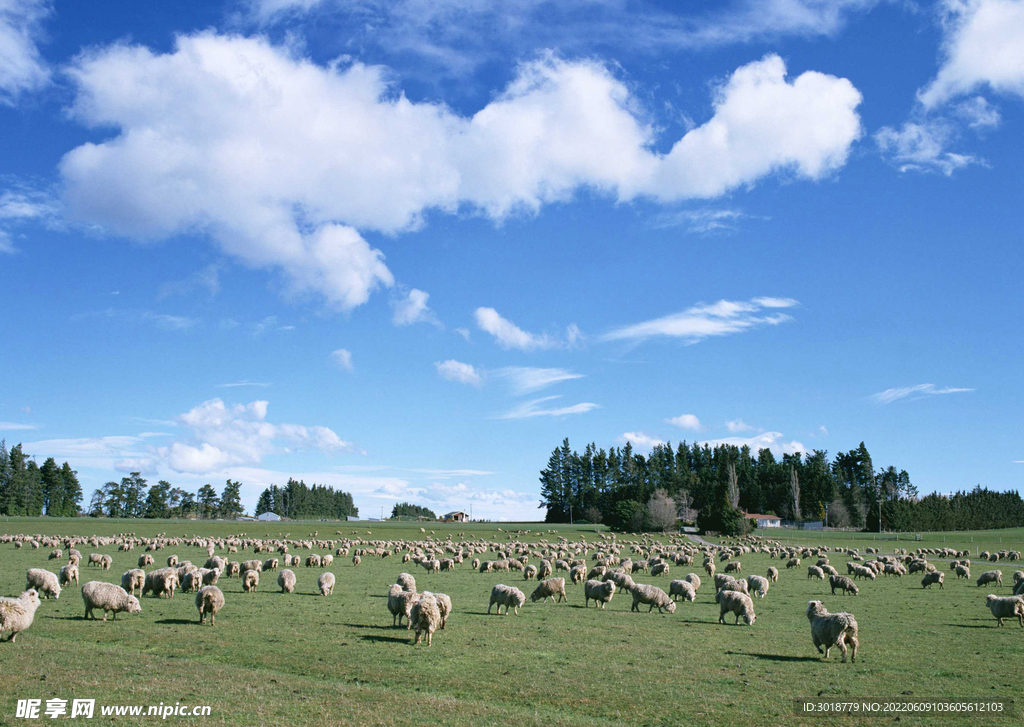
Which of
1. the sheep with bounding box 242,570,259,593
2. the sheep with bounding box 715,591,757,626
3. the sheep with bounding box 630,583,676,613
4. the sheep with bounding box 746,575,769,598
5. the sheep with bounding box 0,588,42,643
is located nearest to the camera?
the sheep with bounding box 0,588,42,643

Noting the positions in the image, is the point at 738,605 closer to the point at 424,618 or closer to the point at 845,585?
the point at 424,618

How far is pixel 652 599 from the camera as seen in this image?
2797cm

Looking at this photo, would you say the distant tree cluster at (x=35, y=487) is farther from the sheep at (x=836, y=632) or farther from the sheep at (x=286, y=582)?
the sheep at (x=836, y=632)

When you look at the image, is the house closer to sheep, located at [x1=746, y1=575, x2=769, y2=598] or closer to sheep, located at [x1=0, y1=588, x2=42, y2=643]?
sheep, located at [x1=746, y1=575, x2=769, y2=598]

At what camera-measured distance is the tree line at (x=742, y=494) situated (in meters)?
142

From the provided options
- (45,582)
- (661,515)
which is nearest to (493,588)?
(45,582)

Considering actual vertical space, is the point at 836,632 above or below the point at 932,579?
above

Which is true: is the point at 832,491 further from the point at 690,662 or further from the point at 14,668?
the point at 14,668

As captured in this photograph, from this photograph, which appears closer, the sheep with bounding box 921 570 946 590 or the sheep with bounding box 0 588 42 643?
the sheep with bounding box 0 588 42 643

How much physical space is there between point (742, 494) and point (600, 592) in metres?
153

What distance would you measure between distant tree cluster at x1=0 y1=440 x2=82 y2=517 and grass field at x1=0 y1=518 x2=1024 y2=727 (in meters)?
146

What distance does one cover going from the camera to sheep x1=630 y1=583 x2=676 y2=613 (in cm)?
2784

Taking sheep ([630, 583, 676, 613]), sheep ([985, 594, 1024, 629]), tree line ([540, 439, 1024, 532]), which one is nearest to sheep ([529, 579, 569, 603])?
sheep ([630, 583, 676, 613])

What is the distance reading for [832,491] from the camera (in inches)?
6166
